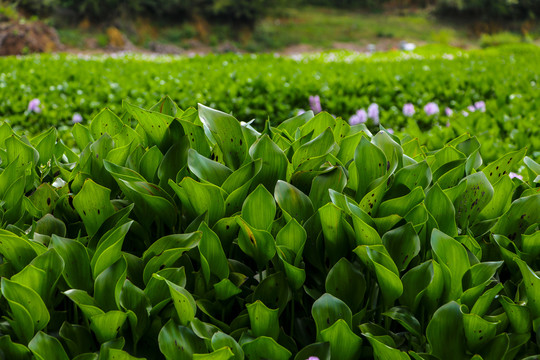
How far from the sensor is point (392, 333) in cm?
133

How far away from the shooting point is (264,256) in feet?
4.53

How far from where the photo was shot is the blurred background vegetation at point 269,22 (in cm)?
3116

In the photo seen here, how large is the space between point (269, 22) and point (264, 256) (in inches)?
1506

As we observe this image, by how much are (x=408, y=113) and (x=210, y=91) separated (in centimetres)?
219

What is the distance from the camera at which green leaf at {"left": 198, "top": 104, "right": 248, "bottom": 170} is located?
1.60 meters

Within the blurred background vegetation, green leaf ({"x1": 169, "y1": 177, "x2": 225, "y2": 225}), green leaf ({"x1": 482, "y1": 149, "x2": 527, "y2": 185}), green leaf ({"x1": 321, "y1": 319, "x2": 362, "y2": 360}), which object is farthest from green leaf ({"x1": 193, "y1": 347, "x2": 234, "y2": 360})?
the blurred background vegetation

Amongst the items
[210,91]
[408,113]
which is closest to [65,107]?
[210,91]

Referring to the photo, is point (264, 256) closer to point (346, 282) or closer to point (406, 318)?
point (346, 282)

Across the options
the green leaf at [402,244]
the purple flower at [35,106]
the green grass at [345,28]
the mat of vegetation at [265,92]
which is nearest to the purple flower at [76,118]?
the mat of vegetation at [265,92]

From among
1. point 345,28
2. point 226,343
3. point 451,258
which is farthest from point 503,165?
point 345,28

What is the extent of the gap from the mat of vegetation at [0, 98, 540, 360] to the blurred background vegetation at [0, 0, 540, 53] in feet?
85.4

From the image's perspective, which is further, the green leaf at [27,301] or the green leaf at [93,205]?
the green leaf at [93,205]

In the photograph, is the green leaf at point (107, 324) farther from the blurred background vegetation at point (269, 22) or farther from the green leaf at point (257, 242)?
the blurred background vegetation at point (269, 22)

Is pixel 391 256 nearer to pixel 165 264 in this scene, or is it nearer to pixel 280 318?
pixel 280 318
